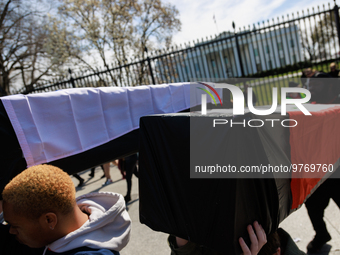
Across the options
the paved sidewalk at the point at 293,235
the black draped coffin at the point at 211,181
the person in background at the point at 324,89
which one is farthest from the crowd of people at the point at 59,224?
the person in background at the point at 324,89

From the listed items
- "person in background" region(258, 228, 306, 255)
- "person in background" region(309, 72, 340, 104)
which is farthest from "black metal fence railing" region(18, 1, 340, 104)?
"person in background" region(258, 228, 306, 255)

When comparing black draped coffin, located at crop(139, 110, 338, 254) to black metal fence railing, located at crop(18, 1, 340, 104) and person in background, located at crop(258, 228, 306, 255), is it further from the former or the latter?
black metal fence railing, located at crop(18, 1, 340, 104)

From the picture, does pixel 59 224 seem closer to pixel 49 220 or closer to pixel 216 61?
pixel 49 220

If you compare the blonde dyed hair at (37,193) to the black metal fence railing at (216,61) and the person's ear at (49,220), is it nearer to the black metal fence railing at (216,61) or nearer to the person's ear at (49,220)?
the person's ear at (49,220)

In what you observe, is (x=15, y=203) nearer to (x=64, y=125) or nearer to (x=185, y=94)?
(x=64, y=125)

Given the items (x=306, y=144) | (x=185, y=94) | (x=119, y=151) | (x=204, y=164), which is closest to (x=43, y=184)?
(x=204, y=164)

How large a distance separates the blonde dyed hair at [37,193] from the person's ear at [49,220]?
0.06 ft

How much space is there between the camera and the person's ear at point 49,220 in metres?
1.16

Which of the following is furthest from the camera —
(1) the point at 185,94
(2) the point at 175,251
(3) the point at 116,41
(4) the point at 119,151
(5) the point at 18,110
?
(3) the point at 116,41

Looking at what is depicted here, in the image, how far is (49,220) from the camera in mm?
1171

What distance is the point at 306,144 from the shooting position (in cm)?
151

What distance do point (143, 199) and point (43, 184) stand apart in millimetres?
582

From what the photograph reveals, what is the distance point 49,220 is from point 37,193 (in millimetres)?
144

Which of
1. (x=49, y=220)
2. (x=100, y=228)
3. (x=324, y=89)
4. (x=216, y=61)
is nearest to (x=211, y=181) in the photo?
(x=100, y=228)
